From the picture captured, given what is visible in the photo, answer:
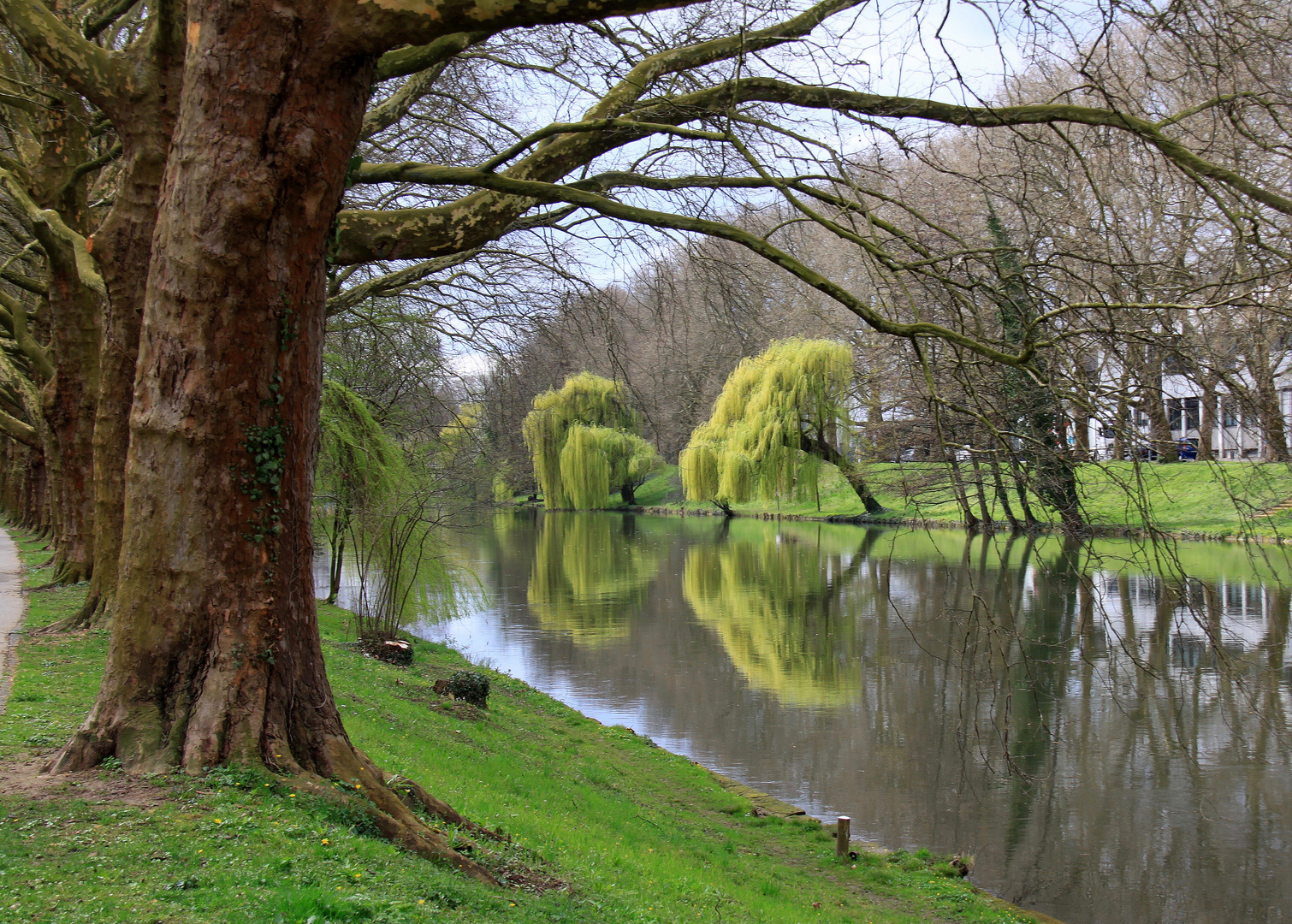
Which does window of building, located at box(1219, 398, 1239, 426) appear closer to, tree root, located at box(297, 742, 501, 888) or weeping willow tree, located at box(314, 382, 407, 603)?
tree root, located at box(297, 742, 501, 888)

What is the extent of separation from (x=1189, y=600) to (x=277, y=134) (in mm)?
4273

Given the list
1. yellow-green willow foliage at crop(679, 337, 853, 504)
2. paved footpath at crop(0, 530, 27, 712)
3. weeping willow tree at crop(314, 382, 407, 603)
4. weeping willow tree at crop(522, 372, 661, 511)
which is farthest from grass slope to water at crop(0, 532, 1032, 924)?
weeping willow tree at crop(522, 372, 661, 511)

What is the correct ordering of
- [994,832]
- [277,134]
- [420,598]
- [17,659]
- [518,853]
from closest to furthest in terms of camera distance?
[277,134] → [518,853] → [17,659] → [994,832] → [420,598]

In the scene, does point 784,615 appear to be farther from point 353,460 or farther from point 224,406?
point 224,406

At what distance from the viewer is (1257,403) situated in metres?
4.24

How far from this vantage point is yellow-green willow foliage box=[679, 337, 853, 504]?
31.1 metres

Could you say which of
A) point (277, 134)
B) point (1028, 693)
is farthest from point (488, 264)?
point (1028, 693)

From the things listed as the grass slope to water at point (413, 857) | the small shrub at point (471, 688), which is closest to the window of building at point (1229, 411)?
the grass slope to water at point (413, 857)

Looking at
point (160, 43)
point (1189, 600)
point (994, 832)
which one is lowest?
point (994, 832)

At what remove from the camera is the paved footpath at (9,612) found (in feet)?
20.7

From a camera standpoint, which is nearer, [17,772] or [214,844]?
[214,844]

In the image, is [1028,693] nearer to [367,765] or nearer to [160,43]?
[367,765]

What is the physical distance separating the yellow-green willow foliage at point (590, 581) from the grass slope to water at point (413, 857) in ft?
20.3

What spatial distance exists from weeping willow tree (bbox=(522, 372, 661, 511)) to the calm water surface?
16332mm
